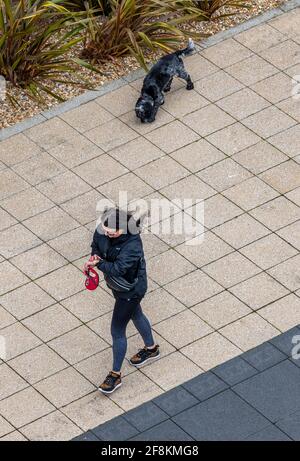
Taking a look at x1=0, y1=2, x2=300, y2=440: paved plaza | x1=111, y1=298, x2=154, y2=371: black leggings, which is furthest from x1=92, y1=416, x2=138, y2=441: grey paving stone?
x1=111, y1=298, x2=154, y2=371: black leggings

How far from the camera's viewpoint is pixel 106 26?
17.5 m

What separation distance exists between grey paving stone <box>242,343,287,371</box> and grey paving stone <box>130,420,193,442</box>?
3.50 ft

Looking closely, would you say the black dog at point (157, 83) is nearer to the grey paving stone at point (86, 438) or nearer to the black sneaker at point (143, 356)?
the black sneaker at point (143, 356)

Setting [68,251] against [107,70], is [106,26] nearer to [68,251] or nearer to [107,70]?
[107,70]

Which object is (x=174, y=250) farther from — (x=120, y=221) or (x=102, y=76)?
(x=102, y=76)

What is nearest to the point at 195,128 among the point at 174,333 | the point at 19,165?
the point at 19,165

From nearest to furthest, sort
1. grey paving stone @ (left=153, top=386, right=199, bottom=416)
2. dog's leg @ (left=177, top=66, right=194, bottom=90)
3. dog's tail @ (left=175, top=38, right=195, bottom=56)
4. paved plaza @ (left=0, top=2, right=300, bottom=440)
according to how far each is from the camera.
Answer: grey paving stone @ (left=153, top=386, right=199, bottom=416) < paved plaza @ (left=0, top=2, right=300, bottom=440) < dog's leg @ (left=177, top=66, right=194, bottom=90) < dog's tail @ (left=175, top=38, right=195, bottom=56)

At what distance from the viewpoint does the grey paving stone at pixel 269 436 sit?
13219mm

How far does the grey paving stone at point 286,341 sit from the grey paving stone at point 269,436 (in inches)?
39.0

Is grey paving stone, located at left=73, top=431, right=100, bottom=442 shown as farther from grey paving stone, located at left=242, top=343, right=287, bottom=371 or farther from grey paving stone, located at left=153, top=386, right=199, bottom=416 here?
grey paving stone, located at left=242, top=343, right=287, bottom=371

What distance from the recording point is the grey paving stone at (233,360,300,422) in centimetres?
1349

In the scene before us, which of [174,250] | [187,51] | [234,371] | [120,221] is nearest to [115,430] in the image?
[234,371]

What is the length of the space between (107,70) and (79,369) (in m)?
4.68

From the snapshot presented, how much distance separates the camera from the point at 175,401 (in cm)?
1366
